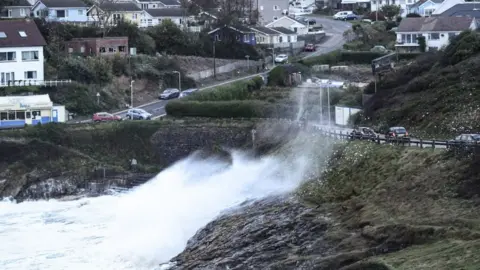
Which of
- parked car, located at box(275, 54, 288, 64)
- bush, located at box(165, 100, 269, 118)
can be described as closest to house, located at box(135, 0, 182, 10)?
parked car, located at box(275, 54, 288, 64)

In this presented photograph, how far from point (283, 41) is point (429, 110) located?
30.7 meters

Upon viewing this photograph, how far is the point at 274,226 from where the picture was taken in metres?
33.4

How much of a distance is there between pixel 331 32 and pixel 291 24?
314 cm

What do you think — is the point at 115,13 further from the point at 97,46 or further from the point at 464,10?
the point at 464,10

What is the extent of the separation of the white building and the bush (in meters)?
5.77

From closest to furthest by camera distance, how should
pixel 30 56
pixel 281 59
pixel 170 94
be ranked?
pixel 30 56 < pixel 170 94 < pixel 281 59

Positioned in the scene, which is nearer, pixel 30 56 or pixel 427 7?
pixel 30 56

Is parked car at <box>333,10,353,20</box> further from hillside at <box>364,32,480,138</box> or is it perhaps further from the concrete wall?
hillside at <box>364,32,480,138</box>

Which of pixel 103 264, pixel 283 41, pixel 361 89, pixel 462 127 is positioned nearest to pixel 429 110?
pixel 462 127

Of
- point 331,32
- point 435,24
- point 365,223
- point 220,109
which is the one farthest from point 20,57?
point 365,223

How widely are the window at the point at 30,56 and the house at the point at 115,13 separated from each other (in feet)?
36.9

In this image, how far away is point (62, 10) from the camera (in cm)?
7188

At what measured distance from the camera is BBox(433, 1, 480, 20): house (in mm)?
69525

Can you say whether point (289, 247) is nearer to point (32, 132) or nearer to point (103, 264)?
point (103, 264)
